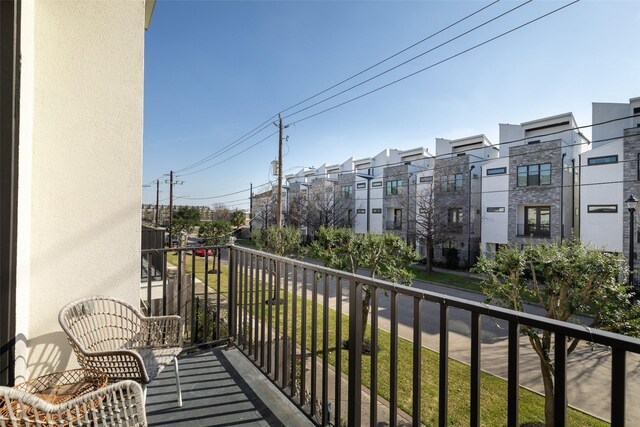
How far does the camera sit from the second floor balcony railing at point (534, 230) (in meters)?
16.4

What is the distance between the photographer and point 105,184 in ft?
6.26

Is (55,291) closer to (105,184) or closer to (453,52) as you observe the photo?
(105,184)

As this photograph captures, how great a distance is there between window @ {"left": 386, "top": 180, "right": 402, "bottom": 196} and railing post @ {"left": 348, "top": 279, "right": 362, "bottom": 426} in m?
22.3

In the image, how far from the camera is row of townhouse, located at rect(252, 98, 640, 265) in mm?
14164

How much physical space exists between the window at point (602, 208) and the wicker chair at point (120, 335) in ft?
60.9

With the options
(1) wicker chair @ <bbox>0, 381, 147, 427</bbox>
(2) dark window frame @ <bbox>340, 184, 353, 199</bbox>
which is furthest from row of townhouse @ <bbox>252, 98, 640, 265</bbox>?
(1) wicker chair @ <bbox>0, 381, 147, 427</bbox>

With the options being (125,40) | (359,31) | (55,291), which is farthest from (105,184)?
(359,31)

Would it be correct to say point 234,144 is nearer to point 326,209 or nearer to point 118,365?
point 326,209

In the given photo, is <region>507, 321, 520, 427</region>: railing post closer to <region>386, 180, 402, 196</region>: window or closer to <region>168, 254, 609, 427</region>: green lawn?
<region>168, 254, 609, 427</region>: green lawn

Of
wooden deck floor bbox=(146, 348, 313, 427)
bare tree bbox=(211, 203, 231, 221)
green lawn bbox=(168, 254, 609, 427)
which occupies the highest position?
bare tree bbox=(211, 203, 231, 221)

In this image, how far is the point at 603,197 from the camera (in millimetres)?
14469

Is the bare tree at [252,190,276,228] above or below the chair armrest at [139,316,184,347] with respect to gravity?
above

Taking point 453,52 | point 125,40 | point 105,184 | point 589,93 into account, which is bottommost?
point 105,184

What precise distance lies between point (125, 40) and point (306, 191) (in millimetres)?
28599
